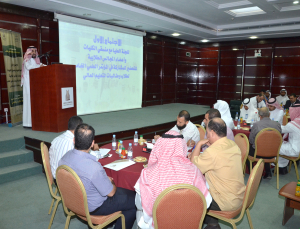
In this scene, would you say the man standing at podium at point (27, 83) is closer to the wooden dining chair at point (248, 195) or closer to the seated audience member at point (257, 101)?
the wooden dining chair at point (248, 195)

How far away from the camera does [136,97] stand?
28.9 feet

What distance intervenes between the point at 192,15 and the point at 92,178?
7252 millimetres

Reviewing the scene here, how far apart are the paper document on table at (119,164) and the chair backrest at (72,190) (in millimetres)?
553

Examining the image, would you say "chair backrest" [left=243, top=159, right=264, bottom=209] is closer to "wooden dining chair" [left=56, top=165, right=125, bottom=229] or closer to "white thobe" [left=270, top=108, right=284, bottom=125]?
"wooden dining chair" [left=56, top=165, right=125, bottom=229]

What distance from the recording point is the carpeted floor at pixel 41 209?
9.02 ft

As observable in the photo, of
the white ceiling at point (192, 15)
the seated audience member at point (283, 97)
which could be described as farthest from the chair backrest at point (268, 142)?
the seated audience member at point (283, 97)

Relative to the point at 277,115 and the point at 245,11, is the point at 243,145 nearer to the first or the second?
the point at 277,115

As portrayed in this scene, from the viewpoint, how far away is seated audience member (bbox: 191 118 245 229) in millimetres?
2100

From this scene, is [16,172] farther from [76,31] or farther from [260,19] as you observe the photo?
[260,19]

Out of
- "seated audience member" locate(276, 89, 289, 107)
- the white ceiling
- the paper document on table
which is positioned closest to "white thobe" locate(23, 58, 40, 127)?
the white ceiling

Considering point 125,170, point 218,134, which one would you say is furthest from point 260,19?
point 125,170

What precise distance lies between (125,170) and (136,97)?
6.57 m

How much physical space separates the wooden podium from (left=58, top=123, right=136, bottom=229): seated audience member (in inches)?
112

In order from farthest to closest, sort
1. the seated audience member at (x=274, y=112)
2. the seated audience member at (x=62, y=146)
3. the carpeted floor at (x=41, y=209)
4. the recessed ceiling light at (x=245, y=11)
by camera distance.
A: the recessed ceiling light at (x=245, y=11)
the seated audience member at (x=274, y=112)
the carpeted floor at (x=41, y=209)
the seated audience member at (x=62, y=146)
